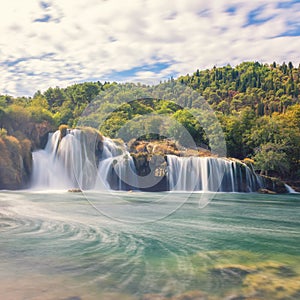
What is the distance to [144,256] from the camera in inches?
308

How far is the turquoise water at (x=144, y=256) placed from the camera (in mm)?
5750

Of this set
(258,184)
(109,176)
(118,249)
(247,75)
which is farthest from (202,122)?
(247,75)

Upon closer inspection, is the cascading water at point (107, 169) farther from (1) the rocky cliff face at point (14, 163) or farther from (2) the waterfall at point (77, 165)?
(1) the rocky cliff face at point (14, 163)

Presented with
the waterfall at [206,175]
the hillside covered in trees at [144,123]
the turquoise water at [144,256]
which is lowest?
the turquoise water at [144,256]

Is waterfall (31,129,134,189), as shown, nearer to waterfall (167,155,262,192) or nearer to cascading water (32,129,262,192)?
cascading water (32,129,262,192)

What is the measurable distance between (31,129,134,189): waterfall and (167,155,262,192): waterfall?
3589 millimetres

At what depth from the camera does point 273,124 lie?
3844cm

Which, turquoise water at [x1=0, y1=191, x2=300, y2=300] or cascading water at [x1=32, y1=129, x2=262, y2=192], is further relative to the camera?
cascading water at [x1=32, y1=129, x2=262, y2=192]

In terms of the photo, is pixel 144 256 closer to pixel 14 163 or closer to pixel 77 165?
pixel 14 163

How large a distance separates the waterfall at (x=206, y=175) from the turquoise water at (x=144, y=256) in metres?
14.0

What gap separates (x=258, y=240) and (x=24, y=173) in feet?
64.6

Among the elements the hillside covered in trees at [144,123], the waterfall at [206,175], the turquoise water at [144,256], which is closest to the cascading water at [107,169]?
the waterfall at [206,175]

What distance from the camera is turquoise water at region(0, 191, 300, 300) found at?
5.75 metres

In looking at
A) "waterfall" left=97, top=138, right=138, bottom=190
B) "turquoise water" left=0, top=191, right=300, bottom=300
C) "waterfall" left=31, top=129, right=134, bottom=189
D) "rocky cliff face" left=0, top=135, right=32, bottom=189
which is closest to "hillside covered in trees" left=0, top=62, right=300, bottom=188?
"rocky cliff face" left=0, top=135, right=32, bottom=189
